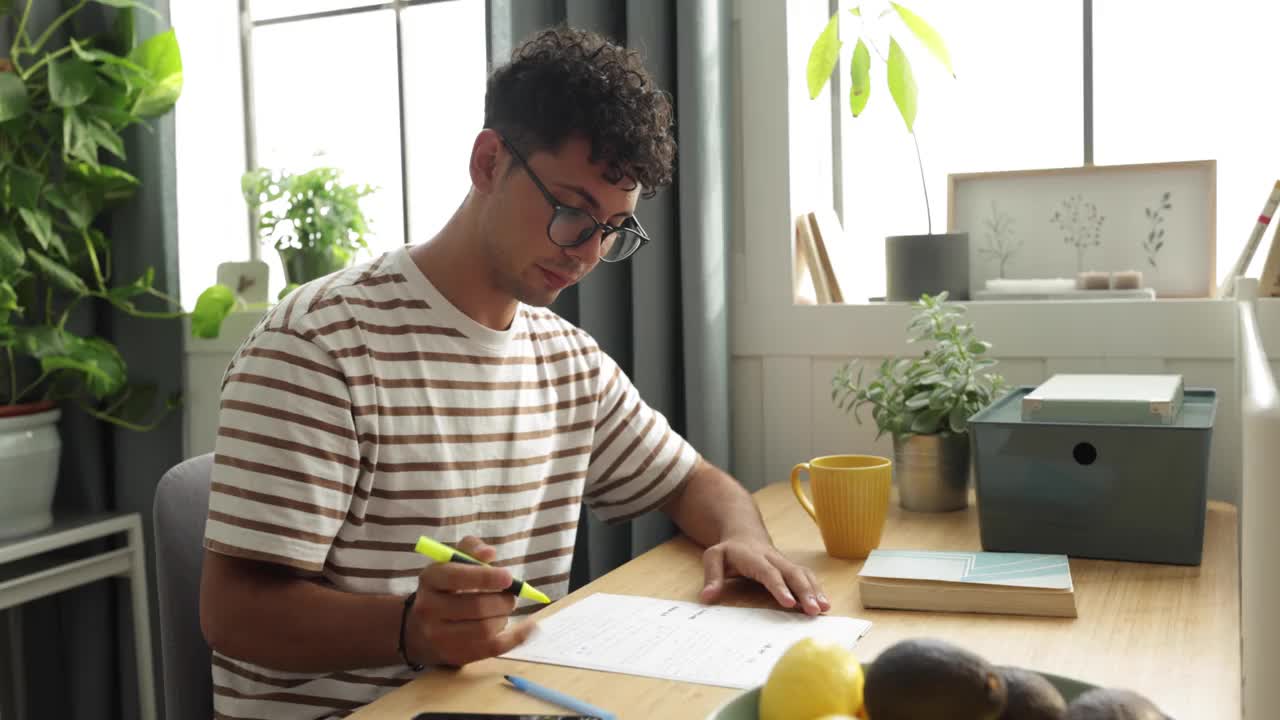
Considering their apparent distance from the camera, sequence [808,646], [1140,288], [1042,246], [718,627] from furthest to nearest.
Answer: [1042,246] → [1140,288] → [718,627] → [808,646]

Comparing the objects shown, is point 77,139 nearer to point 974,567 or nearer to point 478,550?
point 478,550

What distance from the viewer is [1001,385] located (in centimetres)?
162

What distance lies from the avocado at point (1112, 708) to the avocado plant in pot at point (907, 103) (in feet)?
4.64

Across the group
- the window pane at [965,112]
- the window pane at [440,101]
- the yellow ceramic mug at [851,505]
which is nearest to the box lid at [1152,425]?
the yellow ceramic mug at [851,505]

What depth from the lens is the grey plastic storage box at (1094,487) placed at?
1227 mm

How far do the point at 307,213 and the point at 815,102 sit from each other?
1.12 metres

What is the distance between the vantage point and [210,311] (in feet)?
7.58

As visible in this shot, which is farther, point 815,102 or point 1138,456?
point 815,102

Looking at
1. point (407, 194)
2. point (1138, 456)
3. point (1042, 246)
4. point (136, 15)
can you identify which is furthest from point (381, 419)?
point (136, 15)

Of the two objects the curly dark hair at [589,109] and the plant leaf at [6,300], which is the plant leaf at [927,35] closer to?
the curly dark hair at [589,109]

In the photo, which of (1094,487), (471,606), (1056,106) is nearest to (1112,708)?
(471,606)

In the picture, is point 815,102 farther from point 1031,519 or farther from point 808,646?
point 808,646

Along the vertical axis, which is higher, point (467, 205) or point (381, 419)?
point (467, 205)

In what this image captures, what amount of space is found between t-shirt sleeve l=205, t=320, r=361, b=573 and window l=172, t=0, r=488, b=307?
4.62 ft
